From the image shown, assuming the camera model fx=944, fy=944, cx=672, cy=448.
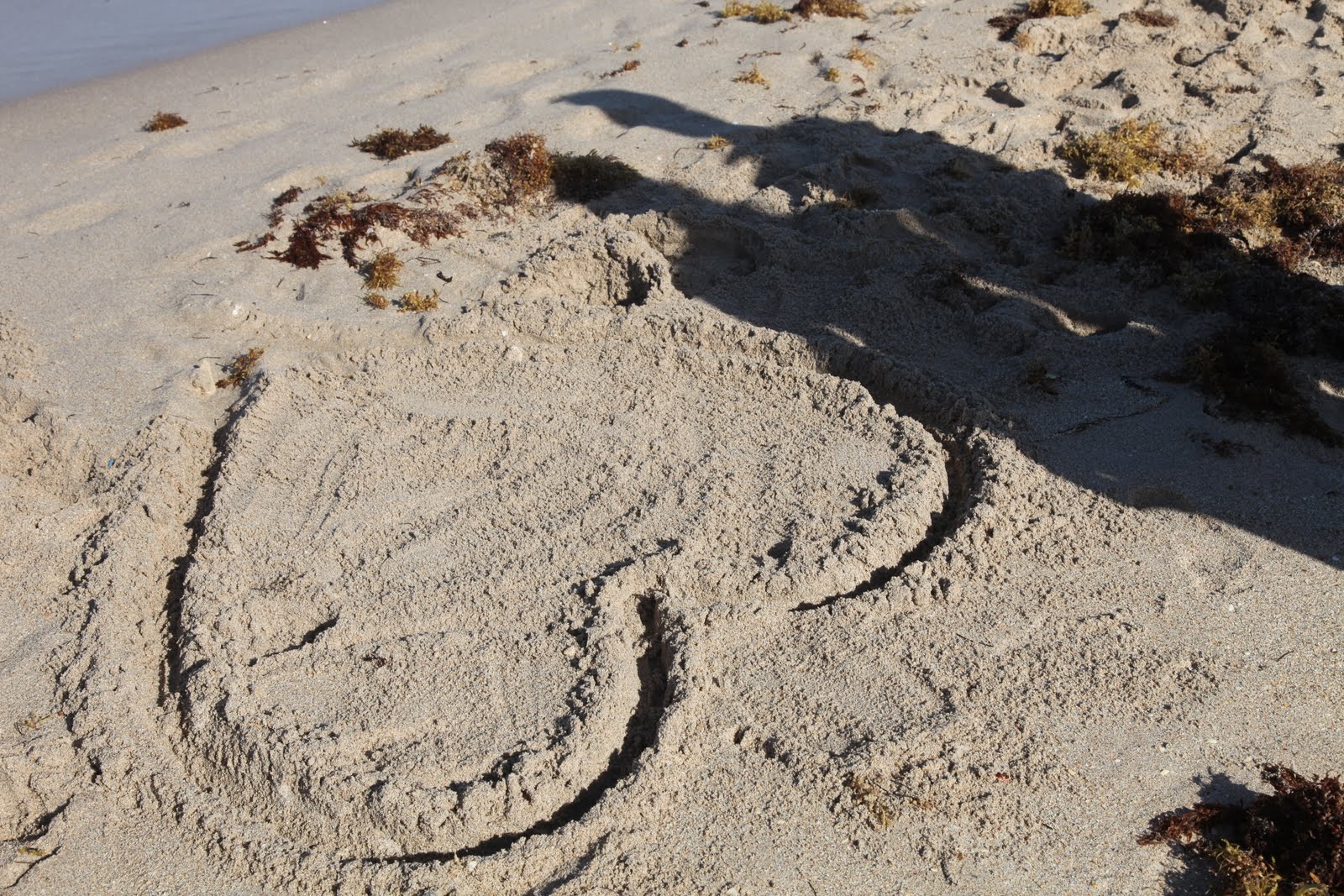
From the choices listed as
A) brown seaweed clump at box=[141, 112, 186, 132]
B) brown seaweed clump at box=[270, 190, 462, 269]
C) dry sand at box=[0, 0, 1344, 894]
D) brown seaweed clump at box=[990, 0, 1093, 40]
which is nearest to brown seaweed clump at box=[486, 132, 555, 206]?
dry sand at box=[0, 0, 1344, 894]

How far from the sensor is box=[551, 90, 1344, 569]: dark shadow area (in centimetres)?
484

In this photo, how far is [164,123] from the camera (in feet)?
30.0

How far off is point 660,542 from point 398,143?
5.42 m

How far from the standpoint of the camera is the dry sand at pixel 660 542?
347cm

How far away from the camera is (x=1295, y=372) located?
5.27 m

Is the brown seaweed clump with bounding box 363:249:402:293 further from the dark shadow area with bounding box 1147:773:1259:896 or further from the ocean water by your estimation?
the ocean water

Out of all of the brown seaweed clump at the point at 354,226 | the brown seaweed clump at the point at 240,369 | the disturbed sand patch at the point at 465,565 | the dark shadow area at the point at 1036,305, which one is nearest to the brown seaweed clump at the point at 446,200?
the brown seaweed clump at the point at 354,226

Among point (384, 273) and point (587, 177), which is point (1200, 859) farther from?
point (587, 177)

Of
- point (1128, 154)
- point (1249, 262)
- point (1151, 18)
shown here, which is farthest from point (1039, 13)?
point (1249, 262)

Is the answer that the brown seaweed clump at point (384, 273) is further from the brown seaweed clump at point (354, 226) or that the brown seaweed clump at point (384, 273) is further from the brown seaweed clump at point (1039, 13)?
the brown seaweed clump at point (1039, 13)

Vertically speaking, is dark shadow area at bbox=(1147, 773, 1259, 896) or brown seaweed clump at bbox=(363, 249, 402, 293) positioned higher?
brown seaweed clump at bbox=(363, 249, 402, 293)

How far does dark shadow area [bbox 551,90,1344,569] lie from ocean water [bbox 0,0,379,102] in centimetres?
791

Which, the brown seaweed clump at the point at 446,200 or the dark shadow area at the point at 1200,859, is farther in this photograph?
the brown seaweed clump at the point at 446,200

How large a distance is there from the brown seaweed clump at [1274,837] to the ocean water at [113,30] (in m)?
12.7
